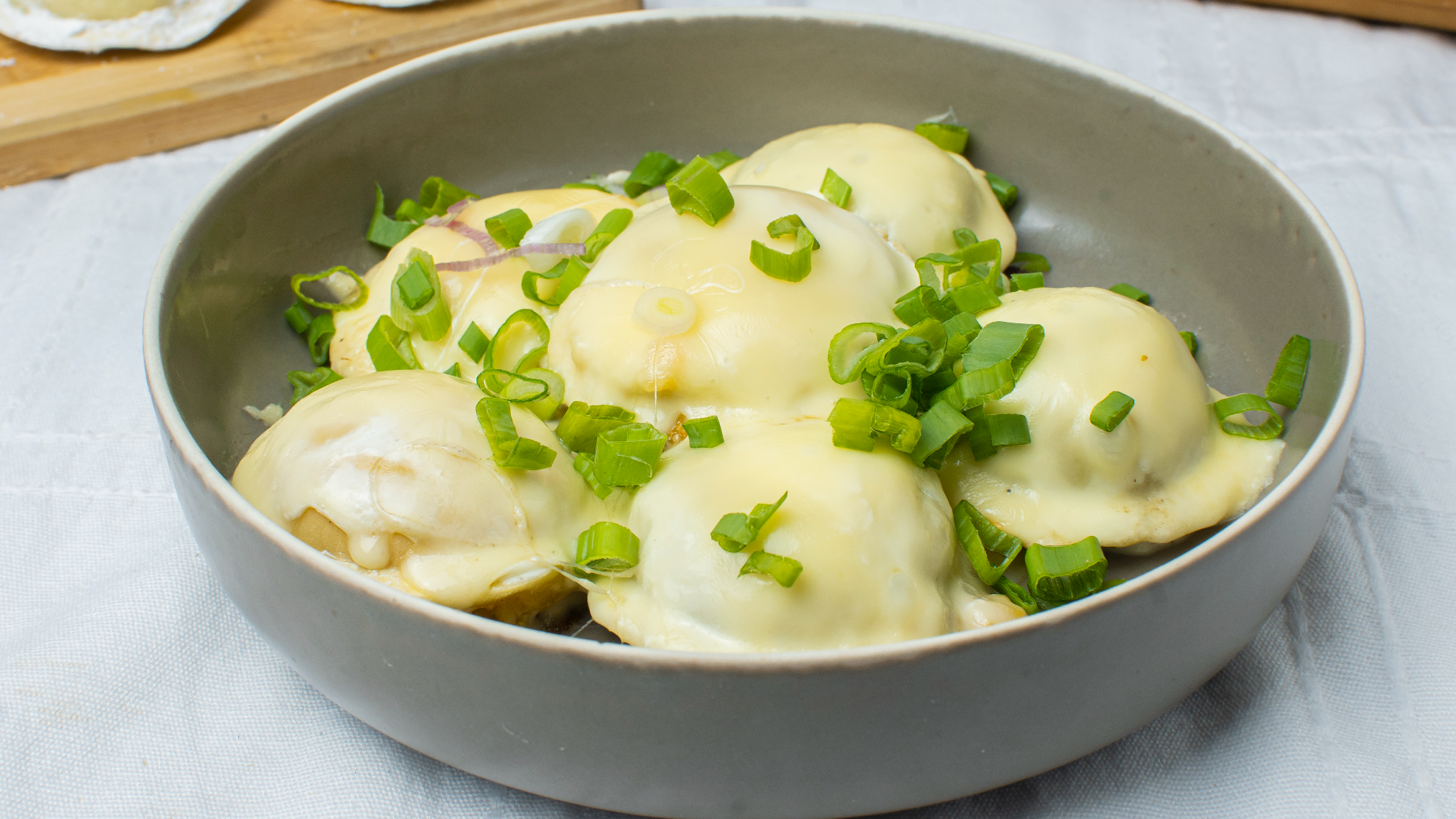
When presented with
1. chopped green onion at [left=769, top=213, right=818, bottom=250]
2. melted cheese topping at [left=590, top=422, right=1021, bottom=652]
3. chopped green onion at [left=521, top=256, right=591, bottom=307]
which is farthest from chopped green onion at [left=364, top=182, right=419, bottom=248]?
melted cheese topping at [left=590, top=422, right=1021, bottom=652]

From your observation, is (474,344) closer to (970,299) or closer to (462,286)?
(462,286)

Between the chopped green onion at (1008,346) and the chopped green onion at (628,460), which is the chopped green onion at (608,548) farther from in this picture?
the chopped green onion at (1008,346)

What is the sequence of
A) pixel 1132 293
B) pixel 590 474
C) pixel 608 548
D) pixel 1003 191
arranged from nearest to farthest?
pixel 608 548
pixel 590 474
pixel 1132 293
pixel 1003 191

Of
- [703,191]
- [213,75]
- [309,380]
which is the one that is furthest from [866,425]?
[213,75]

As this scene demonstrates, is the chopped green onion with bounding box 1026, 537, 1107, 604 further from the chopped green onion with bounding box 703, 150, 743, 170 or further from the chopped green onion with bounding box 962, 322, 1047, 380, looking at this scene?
the chopped green onion with bounding box 703, 150, 743, 170

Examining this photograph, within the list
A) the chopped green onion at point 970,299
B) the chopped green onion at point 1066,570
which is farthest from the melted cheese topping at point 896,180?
the chopped green onion at point 1066,570
